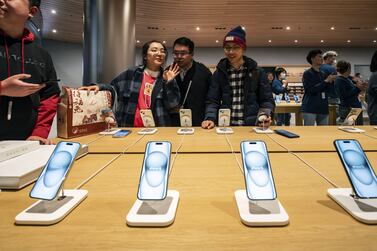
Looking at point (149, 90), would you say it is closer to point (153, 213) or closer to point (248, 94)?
point (248, 94)

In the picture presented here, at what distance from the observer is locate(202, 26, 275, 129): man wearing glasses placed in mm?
2049

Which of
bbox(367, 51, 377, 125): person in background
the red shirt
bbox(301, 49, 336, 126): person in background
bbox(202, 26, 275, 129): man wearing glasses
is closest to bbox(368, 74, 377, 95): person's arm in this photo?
bbox(367, 51, 377, 125): person in background

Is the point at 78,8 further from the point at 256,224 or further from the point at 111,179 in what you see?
the point at 256,224

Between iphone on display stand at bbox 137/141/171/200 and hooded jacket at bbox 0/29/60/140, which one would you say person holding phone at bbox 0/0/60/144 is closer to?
hooded jacket at bbox 0/29/60/140

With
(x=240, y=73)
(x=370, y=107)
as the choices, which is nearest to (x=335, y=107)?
(x=370, y=107)

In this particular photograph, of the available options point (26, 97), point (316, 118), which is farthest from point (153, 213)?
point (316, 118)

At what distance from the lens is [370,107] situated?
262 cm

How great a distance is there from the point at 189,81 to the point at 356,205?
1.75 m

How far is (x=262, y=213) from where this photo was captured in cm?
55

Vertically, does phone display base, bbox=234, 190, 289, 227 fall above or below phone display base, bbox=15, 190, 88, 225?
above

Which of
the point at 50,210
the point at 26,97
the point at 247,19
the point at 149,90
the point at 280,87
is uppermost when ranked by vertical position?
the point at 247,19

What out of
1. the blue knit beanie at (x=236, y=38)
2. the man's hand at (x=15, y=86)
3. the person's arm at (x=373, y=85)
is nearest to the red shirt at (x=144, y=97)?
the blue knit beanie at (x=236, y=38)

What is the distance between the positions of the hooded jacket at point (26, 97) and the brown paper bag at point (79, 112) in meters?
0.08

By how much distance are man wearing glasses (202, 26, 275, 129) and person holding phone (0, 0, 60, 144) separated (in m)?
1.10
